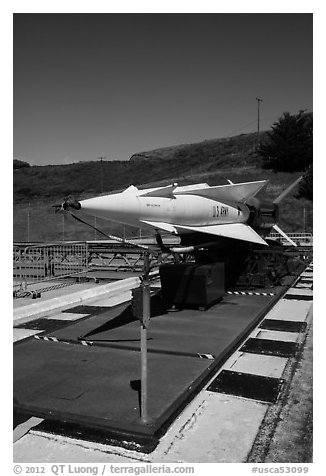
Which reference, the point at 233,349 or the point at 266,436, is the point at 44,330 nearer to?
the point at 233,349

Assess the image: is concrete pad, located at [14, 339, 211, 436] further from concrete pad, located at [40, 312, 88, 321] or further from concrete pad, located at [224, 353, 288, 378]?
concrete pad, located at [40, 312, 88, 321]

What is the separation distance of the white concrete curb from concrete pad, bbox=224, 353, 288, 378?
4541 mm

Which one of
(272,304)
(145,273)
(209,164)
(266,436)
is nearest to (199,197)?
(272,304)

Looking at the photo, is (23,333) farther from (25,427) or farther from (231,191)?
(231,191)

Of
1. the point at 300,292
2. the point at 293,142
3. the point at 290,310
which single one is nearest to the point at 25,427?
the point at 290,310

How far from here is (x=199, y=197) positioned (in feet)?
29.3

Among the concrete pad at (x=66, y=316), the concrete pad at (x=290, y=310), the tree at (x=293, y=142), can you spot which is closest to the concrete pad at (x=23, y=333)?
the concrete pad at (x=66, y=316)

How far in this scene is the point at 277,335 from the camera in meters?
7.68

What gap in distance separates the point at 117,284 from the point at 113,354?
5.49m

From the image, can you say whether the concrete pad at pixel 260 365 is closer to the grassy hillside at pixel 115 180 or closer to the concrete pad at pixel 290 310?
the concrete pad at pixel 290 310

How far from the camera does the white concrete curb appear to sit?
8.98 m

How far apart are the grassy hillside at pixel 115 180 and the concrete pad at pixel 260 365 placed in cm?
1412

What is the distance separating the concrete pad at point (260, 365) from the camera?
5953 millimetres

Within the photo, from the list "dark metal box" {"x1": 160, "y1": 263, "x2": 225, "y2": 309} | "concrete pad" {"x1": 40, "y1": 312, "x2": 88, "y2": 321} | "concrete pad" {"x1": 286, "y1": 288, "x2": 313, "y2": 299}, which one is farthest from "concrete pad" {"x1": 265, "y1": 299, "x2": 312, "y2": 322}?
"concrete pad" {"x1": 40, "y1": 312, "x2": 88, "y2": 321}
